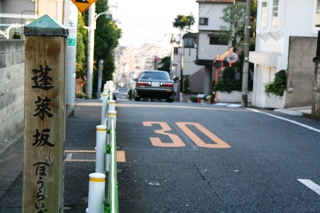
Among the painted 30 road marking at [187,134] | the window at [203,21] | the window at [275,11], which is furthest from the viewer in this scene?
the window at [203,21]

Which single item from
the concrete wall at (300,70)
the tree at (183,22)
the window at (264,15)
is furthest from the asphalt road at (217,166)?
the tree at (183,22)

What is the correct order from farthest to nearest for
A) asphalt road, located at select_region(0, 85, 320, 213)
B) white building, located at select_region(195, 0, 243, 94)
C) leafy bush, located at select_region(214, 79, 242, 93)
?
Answer: white building, located at select_region(195, 0, 243, 94)
leafy bush, located at select_region(214, 79, 242, 93)
asphalt road, located at select_region(0, 85, 320, 213)

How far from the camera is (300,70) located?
2669 centimetres

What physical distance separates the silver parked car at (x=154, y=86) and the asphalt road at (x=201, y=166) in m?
12.7

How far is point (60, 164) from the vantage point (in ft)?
14.9

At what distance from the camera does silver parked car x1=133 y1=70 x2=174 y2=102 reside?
93.3 ft

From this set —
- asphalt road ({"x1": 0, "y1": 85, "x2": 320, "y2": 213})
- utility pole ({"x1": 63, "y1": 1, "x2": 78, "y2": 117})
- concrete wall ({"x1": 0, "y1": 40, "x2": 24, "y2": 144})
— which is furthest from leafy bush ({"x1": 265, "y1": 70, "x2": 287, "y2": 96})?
concrete wall ({"x1": 0, "y1": 40, "x2": 24, "y2": 144})

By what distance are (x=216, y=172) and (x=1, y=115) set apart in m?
3.91

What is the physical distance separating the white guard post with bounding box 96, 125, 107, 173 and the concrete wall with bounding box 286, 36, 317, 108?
67.9 feet

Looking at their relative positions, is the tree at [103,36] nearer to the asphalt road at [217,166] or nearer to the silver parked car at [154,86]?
the silver parked car at [154,86]

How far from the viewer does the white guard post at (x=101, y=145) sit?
6746 millimetres

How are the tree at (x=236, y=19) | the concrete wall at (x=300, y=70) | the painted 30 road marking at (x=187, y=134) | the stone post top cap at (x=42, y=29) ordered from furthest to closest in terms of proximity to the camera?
the tree at (x=236, y=19) < the concrete wall at (x=300, y=70) < the painted 30 road marking at (x=187, y=134) < the stone post top cap at (x=42, y=29)

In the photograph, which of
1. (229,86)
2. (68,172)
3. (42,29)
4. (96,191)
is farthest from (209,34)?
(96,191)

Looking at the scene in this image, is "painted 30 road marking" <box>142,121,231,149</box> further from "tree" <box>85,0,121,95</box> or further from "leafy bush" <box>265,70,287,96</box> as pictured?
"tree" <box>85,0,121,95</box>
